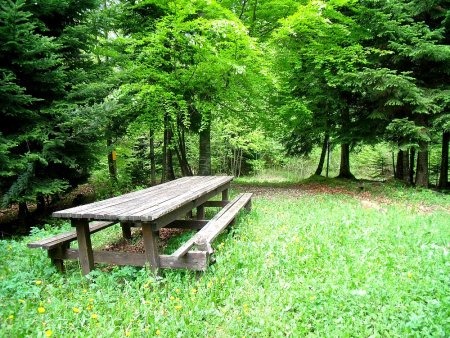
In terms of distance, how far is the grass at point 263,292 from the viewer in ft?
8.45

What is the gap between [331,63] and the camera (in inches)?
352

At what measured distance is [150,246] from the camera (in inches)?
134

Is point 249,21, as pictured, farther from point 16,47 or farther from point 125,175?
point 125,175

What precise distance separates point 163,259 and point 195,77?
5.65m

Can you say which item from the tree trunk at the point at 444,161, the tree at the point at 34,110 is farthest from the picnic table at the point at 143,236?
the tree trunk at the point at 444,161

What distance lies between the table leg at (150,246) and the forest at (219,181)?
0.7 inches

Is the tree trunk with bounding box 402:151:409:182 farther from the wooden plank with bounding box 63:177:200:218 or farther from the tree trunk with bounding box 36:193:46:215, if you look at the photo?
the tree trunk with bounding box 36:193:46:215

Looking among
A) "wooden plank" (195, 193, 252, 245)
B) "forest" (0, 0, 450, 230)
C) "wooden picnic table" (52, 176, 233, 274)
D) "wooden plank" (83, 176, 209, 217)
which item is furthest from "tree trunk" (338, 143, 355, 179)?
"wooden picnic table" (52, 176, 233, 274)

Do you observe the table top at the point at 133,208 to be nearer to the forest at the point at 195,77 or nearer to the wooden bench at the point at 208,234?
the wooden bench at the point at 208,234

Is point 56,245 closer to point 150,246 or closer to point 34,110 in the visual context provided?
point 150,246

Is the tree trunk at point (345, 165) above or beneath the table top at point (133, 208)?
beneath

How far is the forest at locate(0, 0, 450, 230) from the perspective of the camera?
21.6ft

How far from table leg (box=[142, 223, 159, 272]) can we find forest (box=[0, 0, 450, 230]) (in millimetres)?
4218

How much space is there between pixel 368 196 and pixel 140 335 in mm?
8218
